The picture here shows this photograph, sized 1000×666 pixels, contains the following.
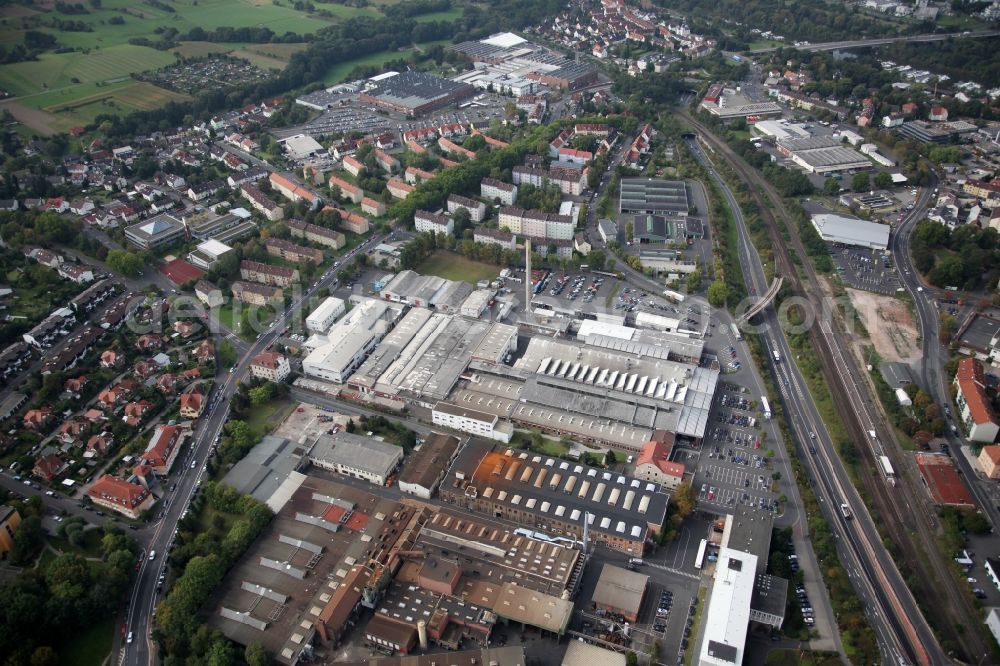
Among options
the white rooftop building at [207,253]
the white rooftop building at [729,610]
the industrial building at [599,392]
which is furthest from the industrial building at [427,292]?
the white rooftop building at [729,610]

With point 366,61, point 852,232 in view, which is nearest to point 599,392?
point 852,232

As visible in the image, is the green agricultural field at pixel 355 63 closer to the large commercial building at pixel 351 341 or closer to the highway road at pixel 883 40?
the highway road at pixel 883 40

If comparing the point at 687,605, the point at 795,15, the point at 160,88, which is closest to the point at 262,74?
the point at 160,88

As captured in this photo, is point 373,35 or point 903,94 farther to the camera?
point 373,35

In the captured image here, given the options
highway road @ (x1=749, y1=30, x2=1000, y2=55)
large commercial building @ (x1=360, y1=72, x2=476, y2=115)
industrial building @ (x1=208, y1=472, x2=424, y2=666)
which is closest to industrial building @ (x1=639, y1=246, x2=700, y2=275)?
industrial building @ (x1=208, y1=472, x2=424, y2=666)

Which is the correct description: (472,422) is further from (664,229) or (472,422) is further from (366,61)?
(366,61)

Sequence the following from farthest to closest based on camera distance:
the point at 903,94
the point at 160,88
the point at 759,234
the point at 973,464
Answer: the point at 160,88 → the point at 903,94 → the point at 759,234 → the point at 973,464

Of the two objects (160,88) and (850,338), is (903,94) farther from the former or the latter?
(160,88)
